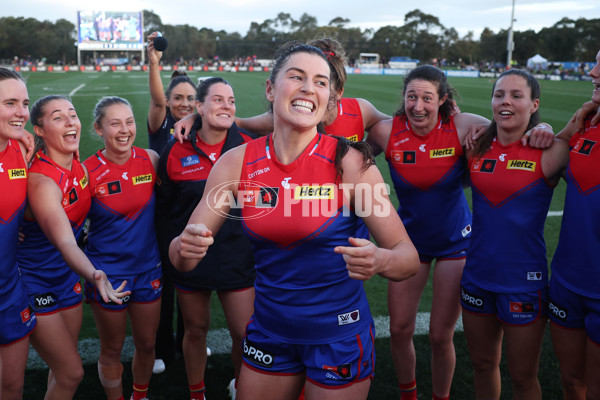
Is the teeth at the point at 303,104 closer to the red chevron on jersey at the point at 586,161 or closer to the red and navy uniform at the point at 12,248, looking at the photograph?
the red chevron on jersey at the point at 586,161

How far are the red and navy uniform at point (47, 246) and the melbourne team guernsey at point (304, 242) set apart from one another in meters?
1.44

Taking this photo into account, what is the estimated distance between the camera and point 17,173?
2967 mm

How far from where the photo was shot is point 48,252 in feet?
10.8

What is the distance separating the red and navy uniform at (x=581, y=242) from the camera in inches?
110

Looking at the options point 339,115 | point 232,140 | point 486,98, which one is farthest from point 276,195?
point 486,98

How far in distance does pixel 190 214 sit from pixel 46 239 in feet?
3.01

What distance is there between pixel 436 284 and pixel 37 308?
264 centimetres

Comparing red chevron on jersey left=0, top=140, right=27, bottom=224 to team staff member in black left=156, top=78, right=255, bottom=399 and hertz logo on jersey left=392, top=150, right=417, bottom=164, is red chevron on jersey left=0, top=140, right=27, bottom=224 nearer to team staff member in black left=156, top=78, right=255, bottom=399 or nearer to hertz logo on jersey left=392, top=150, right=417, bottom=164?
team staff member in black left=156, top=78, right=255, bottom=399

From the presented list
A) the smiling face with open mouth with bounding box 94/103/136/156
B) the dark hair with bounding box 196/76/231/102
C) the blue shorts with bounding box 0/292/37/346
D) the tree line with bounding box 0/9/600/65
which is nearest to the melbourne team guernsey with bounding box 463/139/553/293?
the dark hair with bounding box 196/76/231/102

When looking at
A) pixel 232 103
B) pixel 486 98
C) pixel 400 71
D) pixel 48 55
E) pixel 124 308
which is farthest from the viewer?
pixel 48 55

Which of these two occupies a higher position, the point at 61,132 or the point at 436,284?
the point at 61,132

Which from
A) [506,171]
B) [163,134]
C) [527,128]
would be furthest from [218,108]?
[527,128]

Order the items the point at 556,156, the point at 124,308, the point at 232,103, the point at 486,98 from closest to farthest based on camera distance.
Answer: the point at 556,156, the point at 124,308, the point at 232,103, the point at 486,98

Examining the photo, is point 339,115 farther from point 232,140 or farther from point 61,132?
point 61,132
